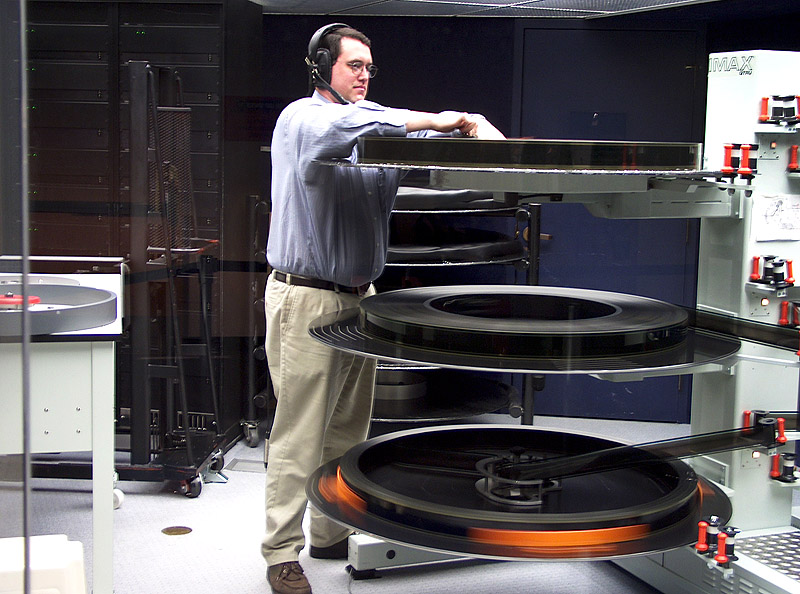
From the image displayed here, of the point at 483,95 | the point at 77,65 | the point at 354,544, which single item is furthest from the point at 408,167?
the point at 483,95

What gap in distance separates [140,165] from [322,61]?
105 cm

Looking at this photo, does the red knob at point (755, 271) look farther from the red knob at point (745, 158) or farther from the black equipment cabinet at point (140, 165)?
the black equipment cabinet at point (140, 165)

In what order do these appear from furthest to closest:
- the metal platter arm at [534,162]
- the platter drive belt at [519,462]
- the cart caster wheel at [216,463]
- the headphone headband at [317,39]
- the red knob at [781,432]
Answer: the cart caster wheel at [216,463], the headphone headband at [317,39], the red knob at [781,432], the platter drive belt at [519,462], the metal platter arm at [534,162]

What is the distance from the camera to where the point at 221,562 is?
2.26 m

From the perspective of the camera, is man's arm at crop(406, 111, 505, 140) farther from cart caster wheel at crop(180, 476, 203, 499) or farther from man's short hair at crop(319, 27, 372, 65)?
cart caster wheel at crop(180, 476, 203, 499)

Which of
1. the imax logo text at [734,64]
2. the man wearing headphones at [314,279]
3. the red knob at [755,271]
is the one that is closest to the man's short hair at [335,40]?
the man wearing headphones at [314,279]

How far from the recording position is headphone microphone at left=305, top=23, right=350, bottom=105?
1824mm

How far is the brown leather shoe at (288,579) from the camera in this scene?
6.68 feet

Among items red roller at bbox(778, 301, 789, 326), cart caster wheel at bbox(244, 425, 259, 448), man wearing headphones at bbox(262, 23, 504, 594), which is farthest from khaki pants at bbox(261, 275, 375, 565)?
cart caster wheel at bbox(244, 425, 259, 448)

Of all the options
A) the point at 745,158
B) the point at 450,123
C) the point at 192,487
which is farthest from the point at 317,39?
the point at 192,487

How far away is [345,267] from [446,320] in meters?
0.73

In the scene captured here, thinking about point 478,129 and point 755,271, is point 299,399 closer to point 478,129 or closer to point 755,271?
point 478,129

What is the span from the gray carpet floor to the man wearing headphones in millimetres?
175

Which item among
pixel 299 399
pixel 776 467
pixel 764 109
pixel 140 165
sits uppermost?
pixel 764 109
